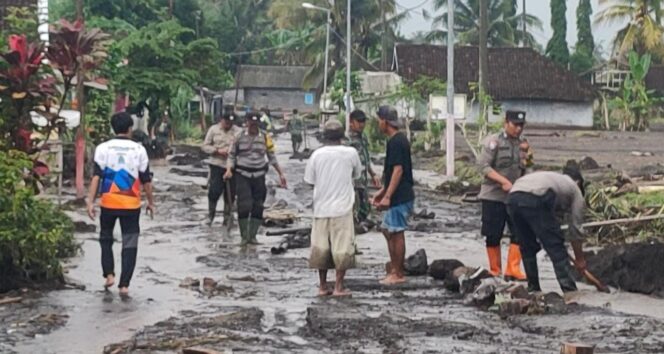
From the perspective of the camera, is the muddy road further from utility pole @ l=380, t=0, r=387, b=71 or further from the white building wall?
utility pole @ l=380, t=0, r=387, b=71

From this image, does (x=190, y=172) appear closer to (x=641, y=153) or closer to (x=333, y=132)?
(x=641, y=153)

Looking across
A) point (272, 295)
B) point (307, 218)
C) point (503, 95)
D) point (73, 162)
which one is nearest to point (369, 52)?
point (503, 95)

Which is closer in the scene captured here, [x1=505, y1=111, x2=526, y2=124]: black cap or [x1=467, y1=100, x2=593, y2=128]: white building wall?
[x1=505, y1=111, x2=526, y2=124]: black cap

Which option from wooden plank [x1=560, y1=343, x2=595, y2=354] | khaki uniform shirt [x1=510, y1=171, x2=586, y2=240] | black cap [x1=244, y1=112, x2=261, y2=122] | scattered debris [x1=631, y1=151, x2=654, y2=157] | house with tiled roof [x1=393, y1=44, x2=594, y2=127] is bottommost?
wooden plank [x1=560, y1=343, x2=595, y2=354]

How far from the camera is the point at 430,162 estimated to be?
4128 centimetres

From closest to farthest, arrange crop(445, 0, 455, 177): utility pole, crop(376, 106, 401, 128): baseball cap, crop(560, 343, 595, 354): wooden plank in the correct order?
crop(560, 343, 595, 354): wooden plank, crop(376, 106, 401, 128): baseball cap, crop(445, 0, 455, 177): utility pole

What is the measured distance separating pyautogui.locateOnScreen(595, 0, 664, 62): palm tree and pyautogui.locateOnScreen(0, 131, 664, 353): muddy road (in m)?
59.3

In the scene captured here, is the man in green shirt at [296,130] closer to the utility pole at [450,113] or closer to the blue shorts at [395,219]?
the utility pole at [450,113]

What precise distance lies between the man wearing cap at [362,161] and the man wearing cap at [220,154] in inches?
70.2

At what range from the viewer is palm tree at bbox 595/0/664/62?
240ft

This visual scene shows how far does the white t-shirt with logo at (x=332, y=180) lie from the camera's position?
12773 millimetres

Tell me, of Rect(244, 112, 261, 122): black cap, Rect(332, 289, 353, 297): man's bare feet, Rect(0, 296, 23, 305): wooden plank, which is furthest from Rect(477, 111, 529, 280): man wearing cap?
Rect(0, 296, 23, 305): wooden plank

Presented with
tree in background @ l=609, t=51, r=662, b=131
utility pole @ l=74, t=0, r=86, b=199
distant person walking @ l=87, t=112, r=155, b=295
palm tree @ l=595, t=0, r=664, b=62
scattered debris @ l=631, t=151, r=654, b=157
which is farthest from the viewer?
palm tree @ l=595, t=0, r=664, b=62

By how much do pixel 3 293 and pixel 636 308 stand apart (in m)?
5.60
